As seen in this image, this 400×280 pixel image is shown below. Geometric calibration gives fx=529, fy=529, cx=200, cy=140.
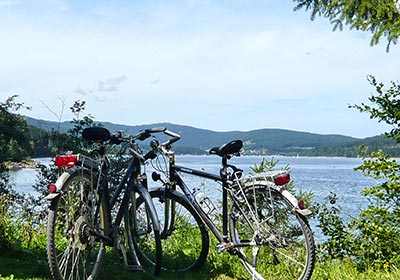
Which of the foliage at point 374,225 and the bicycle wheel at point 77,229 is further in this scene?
the foliage at point 374,225

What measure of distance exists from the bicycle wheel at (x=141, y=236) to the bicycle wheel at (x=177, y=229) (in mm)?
24

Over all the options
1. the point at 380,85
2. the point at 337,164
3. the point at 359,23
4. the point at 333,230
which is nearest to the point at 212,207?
the point at 333,230

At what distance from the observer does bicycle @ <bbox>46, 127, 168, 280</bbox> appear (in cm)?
363

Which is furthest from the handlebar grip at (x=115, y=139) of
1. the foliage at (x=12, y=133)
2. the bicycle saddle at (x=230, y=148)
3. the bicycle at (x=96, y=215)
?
the foliage at (x=12, y=133)

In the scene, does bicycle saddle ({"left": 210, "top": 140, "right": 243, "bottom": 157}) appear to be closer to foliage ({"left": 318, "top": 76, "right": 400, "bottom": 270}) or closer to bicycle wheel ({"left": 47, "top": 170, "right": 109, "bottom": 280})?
bicycle wheel ({"left": 47, "top": 170, "right": 109, "bottom": 280})

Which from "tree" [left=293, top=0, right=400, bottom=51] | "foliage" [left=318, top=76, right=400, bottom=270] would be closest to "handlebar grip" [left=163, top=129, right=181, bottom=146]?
"foliage" [left=318, top=76, right=400, bottom=270]

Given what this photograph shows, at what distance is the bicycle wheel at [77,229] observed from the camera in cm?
348

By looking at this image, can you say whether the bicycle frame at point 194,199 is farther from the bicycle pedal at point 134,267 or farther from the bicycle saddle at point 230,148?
the bicycle pedal at point 134,267

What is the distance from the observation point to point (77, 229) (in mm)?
3723

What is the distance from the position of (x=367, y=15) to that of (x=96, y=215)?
178 inches

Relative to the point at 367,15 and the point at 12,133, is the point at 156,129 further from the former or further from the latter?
the point at 12,133

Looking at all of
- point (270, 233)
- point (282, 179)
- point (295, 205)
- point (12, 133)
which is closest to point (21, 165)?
point (12, 133)

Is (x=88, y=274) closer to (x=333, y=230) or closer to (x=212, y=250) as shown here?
(x=212, y=250)

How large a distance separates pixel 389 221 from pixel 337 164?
126 feet
